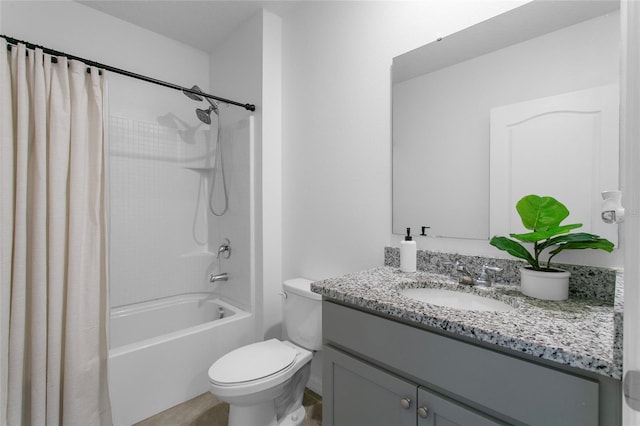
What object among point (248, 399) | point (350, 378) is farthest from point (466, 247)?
point (248, 399)

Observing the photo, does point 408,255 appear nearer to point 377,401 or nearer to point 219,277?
point 377,401

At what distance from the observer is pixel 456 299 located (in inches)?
44.4

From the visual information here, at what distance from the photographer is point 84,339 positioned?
141 centimetres

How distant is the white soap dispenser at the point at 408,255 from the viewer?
1.32 m

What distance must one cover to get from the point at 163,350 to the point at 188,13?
2259mm

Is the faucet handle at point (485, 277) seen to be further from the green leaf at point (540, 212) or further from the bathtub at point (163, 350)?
the bathtub at point (163, 350)

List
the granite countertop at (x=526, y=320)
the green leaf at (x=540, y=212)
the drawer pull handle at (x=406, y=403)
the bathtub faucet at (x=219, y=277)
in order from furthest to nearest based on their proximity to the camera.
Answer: the bathtub faucet at (x=219, y=277), the green leaf at (x=540, y=212), the drawer pull handle at (x=406, y=403), the granite countertop at (x=526, y=320)

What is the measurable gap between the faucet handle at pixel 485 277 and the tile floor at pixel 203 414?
119 cm

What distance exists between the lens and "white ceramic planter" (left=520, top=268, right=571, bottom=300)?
0.93 metres

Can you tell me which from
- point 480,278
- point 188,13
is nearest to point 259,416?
point 480,278

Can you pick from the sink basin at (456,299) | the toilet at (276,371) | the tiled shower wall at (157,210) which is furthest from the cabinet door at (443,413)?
the tiled shower wall at (157,210)

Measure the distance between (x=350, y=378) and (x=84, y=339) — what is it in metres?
1.29

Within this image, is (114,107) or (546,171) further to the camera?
(114,107)

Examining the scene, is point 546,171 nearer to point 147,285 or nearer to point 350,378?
point 350,378
